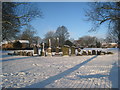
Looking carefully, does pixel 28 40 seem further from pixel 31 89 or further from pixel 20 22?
pixel 31 89

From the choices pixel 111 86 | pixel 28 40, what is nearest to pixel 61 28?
pixel 28 40

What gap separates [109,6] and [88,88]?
792 cm

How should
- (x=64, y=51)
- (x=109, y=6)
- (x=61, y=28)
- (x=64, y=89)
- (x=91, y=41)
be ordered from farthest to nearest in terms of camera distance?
1. (x=91, y=41)
2. (x=61, y=28)
3. (x=64, y=51)
4. (x=109, y=6)
5. (x=64, y=89)

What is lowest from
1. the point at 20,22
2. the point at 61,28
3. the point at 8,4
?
the point at 20,22

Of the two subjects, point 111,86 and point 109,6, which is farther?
point 109,6

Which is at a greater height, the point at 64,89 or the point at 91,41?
the point at 91,41

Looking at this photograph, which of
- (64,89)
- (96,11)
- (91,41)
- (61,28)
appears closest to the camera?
(64,89)

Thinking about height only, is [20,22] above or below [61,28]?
below

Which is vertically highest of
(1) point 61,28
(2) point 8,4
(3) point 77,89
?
(1) point 61,28

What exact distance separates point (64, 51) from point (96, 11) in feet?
27.6

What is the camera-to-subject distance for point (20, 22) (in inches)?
433

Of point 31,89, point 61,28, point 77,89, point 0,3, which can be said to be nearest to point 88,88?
point 77,89

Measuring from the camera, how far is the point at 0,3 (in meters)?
7.94

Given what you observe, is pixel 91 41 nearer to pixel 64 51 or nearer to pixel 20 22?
pixel 64 51
